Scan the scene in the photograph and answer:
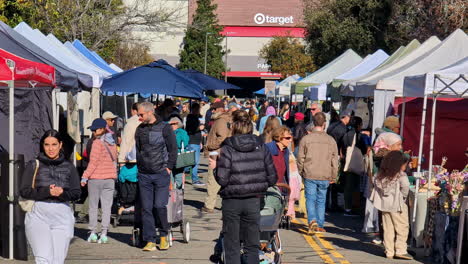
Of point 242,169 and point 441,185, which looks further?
point 441,185

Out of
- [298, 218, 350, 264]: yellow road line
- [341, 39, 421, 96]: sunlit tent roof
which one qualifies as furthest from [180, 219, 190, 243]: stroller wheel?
[341, 39, 421, 96]: sunlit tent roof

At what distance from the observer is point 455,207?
34.9 ft

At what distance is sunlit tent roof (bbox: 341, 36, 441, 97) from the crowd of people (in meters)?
0.73

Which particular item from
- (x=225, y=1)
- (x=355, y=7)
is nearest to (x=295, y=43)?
(x=225, y=1)

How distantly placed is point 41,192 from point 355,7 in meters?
30.8

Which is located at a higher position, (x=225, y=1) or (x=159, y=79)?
(x=225, y=1)

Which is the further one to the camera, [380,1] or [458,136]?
[380,1]

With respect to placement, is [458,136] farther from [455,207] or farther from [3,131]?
[3,131]

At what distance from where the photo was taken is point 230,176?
8766 mm

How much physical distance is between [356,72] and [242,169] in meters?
14.7

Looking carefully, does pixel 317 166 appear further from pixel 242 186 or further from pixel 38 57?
pixel 38 57

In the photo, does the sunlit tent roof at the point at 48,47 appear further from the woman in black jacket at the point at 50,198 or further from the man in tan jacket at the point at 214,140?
the woman in black jacket at the point at 50,198

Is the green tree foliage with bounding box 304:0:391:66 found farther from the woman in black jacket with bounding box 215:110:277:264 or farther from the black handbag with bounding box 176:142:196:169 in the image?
the woman in black jacket with bounding box 215:110:277:264

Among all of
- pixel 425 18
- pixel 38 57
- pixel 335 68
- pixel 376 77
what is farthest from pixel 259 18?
pixel 38 57
